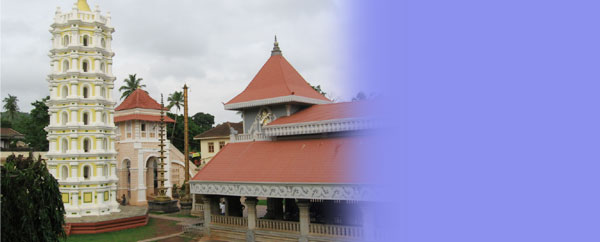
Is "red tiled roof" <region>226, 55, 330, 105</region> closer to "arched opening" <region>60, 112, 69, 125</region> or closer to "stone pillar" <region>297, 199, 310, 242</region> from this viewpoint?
"stone pillar" <region>297, 199, 310, 242</region>

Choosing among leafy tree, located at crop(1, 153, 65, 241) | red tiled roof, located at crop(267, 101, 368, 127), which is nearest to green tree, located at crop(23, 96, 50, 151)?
red tiled roof, located at crop(267, 101, 368, 127)

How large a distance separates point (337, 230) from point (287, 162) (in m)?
3.10

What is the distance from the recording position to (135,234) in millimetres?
21078

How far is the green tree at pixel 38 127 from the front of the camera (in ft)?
143

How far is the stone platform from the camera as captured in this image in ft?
70.7

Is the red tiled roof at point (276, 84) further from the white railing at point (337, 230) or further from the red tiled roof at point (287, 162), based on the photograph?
the white railing at point (337, 230)

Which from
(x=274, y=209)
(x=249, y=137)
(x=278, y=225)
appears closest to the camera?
(x=278, y=225)

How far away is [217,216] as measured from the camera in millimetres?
18547

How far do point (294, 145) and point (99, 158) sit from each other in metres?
13.5

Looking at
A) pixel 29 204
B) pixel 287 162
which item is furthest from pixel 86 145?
pixel 29 204

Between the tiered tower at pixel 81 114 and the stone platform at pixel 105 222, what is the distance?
125 centimetres

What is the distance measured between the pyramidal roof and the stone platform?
8376 mm

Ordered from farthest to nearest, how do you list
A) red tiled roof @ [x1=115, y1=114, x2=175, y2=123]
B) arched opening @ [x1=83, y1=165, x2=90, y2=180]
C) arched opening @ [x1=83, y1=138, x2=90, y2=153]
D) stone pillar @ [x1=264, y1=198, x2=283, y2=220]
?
red tiled roof @ [x1=115, y1=114, x2=175, y2=123] < arched opening @ [x1=83, y1=138, x2=90, y2=153] < arched opening @ [x1=83, y1=165, x2=90, y2=180] < stone pillar @ [x1=264, y1=198, x2=283, y2=220]

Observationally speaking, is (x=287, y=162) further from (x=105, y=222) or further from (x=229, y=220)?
(x=105, y=222)
